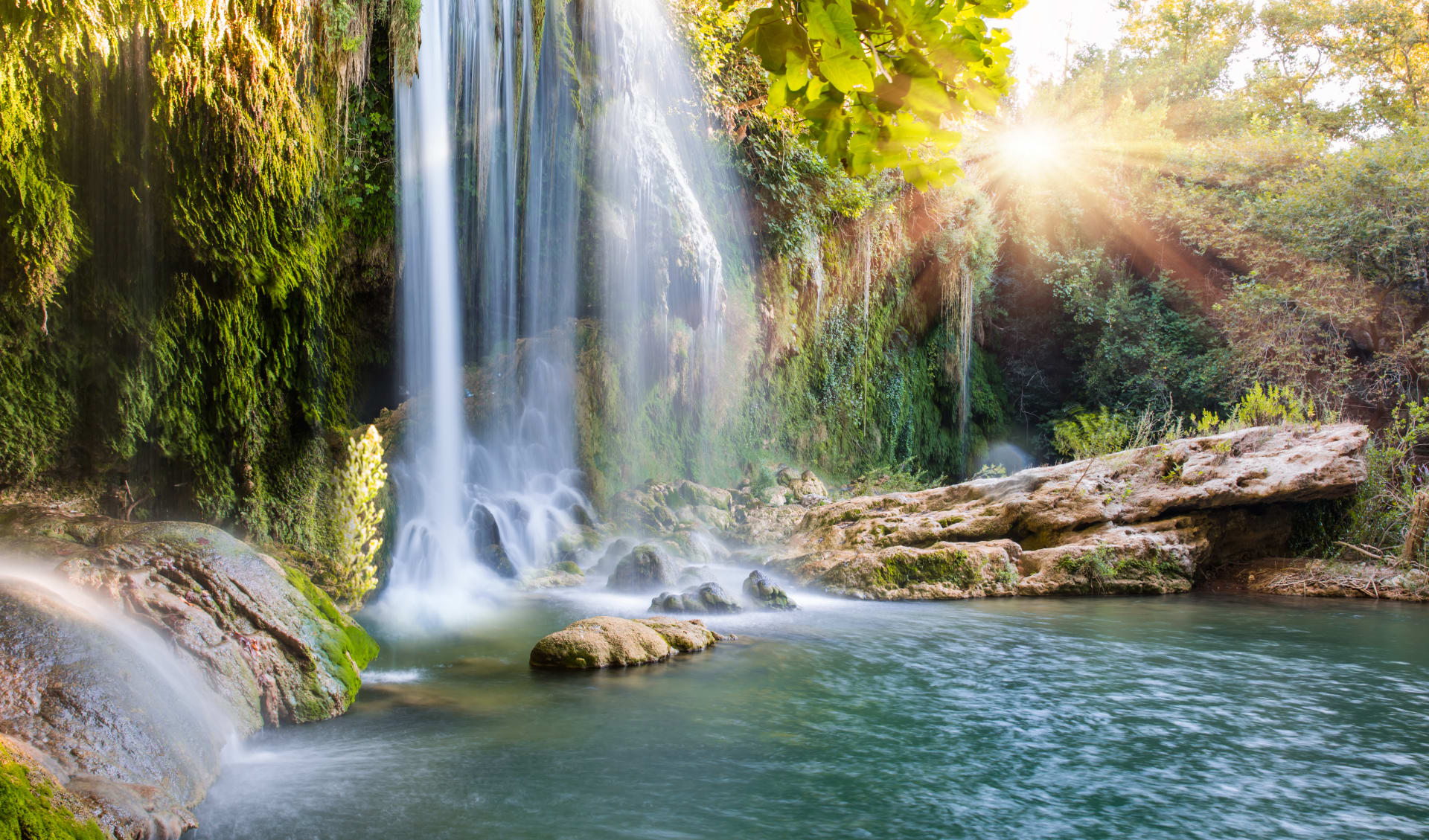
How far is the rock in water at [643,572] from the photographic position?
9.45m

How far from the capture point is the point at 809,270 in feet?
53.5

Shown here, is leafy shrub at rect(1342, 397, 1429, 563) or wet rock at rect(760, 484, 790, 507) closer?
leafy shrub at rect(1342, 397, 1429, 563)

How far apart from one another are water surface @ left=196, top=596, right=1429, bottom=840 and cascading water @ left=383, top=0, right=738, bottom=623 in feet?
12.8

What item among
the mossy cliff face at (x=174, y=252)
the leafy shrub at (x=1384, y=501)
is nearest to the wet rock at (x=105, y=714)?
the mossy cliff face at (x=174, y=252)

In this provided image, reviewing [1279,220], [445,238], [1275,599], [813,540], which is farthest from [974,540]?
[1279,220]

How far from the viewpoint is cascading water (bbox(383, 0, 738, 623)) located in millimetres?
10398

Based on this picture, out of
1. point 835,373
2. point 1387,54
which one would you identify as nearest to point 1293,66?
point 1387,54

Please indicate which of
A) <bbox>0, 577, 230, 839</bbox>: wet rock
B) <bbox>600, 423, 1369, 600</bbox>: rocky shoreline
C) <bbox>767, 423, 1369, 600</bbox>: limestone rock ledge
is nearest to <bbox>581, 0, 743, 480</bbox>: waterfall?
<bbox>600, 423, 1369, 600</bbox>: rocky shoreline

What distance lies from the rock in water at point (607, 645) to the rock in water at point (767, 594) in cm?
216

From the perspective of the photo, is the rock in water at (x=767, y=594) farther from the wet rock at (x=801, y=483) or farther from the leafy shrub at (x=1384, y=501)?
the leafy shrub at (x=1384, y=501)

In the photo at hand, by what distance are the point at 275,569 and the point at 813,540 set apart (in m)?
7.73

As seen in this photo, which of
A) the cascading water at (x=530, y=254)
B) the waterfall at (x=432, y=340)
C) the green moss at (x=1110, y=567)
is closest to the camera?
the waterfall at (x=432, y=340)

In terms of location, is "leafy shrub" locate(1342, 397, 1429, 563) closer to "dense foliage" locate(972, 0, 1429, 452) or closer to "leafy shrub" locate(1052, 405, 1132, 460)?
"leafy shrub" locate(1052, 405, 1132, 460)

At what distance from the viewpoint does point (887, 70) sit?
74.2 inches
